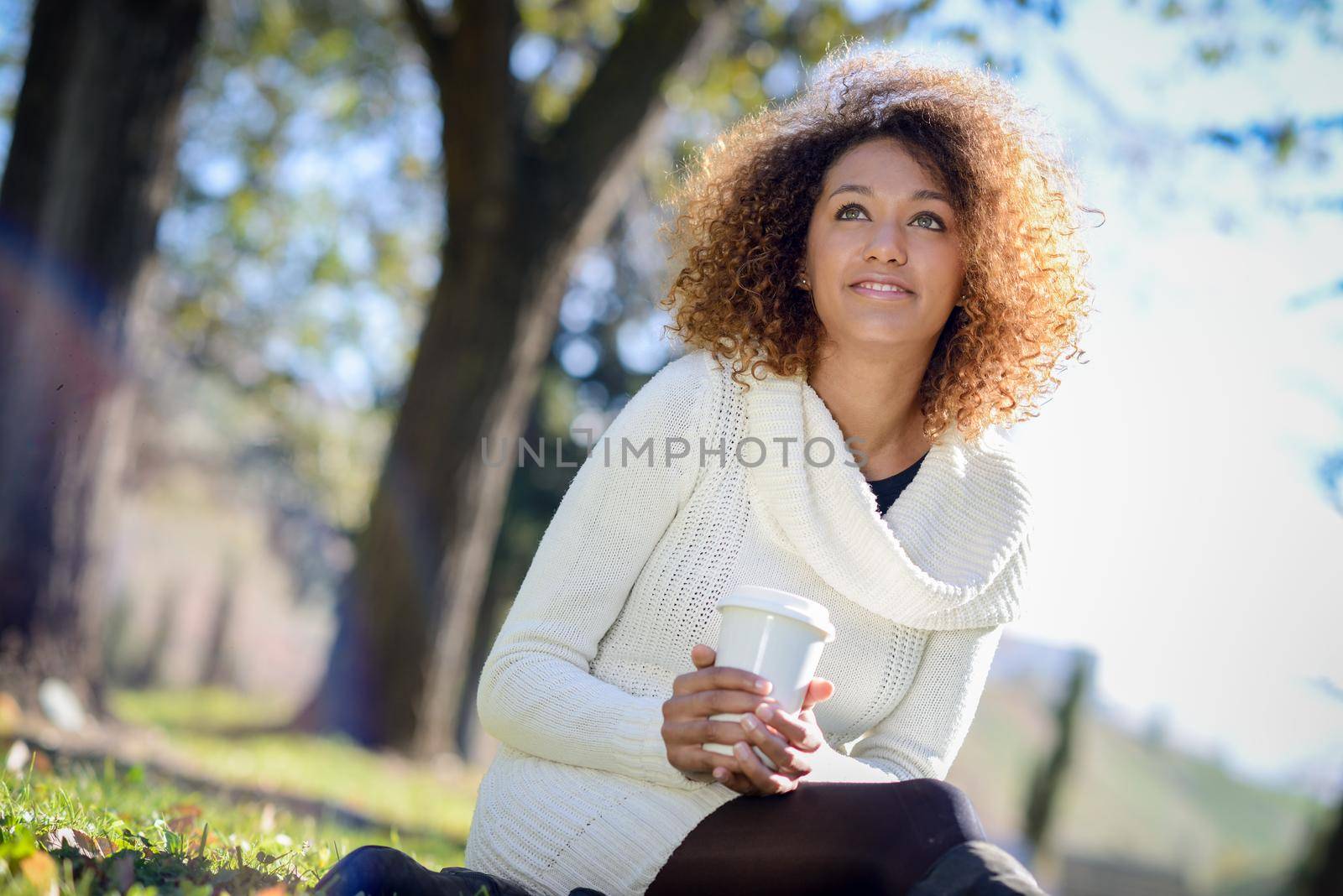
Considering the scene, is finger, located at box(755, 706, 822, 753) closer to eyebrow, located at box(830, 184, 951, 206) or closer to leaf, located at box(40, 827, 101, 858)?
leaf, located at box(40, 827, 101, 858)

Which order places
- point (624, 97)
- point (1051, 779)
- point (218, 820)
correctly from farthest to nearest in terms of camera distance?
point (1051, 779) → point (624, 97) → point (218, 820)

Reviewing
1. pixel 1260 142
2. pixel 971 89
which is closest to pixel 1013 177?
pixel 971 89

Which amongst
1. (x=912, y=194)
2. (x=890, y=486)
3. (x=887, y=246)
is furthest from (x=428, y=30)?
(x=890, y=486)

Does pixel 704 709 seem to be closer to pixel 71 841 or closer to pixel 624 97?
pixel 71 841

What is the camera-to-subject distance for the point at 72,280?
5262 mm

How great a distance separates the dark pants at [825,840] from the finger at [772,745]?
0.39 ft

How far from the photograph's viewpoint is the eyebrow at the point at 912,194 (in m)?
2.67

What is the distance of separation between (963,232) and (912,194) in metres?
0.15

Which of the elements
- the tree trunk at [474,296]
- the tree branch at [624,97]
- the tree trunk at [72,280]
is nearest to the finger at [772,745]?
the tree trunk at [72,280]

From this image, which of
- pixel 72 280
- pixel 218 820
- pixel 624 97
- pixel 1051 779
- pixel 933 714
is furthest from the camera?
pixel 1051 779

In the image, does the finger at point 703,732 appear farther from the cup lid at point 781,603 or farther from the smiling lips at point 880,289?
the smiling lips at point 880,289

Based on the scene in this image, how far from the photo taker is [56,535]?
5293 mm

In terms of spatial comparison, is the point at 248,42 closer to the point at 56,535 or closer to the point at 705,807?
the point at 56,535

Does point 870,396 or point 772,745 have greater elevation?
point 870,396
